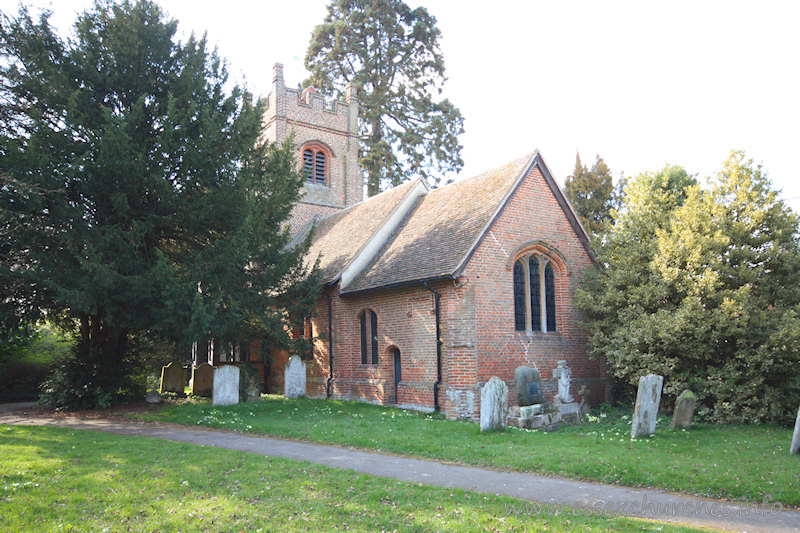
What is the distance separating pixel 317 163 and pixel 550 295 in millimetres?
19335

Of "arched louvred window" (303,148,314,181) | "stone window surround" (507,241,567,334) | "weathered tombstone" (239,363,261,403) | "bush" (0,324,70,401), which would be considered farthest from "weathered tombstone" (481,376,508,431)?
"arched louvred window" (303,148,314,181)

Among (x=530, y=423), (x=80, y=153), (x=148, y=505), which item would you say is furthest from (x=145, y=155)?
(x=530, y=423)

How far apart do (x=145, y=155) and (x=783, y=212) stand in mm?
17681

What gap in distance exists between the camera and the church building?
15703 millimetres

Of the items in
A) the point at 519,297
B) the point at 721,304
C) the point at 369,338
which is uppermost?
the point at 519,297

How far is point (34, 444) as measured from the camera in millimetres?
10211

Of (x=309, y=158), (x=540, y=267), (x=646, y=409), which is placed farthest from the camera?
(x=309, y=158)

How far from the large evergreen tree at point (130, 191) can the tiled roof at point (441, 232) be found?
127 inches

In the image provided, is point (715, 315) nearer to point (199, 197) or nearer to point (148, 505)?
point (148, 505)

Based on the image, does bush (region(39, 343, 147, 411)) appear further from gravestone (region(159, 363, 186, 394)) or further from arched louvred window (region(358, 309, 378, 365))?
arched louvred window (region(358, 309, 378, 365))

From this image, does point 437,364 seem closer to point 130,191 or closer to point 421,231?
point 421,231

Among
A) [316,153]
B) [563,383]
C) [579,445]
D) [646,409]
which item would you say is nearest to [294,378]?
[563,383]

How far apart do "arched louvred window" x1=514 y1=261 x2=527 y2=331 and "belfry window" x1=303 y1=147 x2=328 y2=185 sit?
18020mm

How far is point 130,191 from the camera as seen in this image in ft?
49.3
